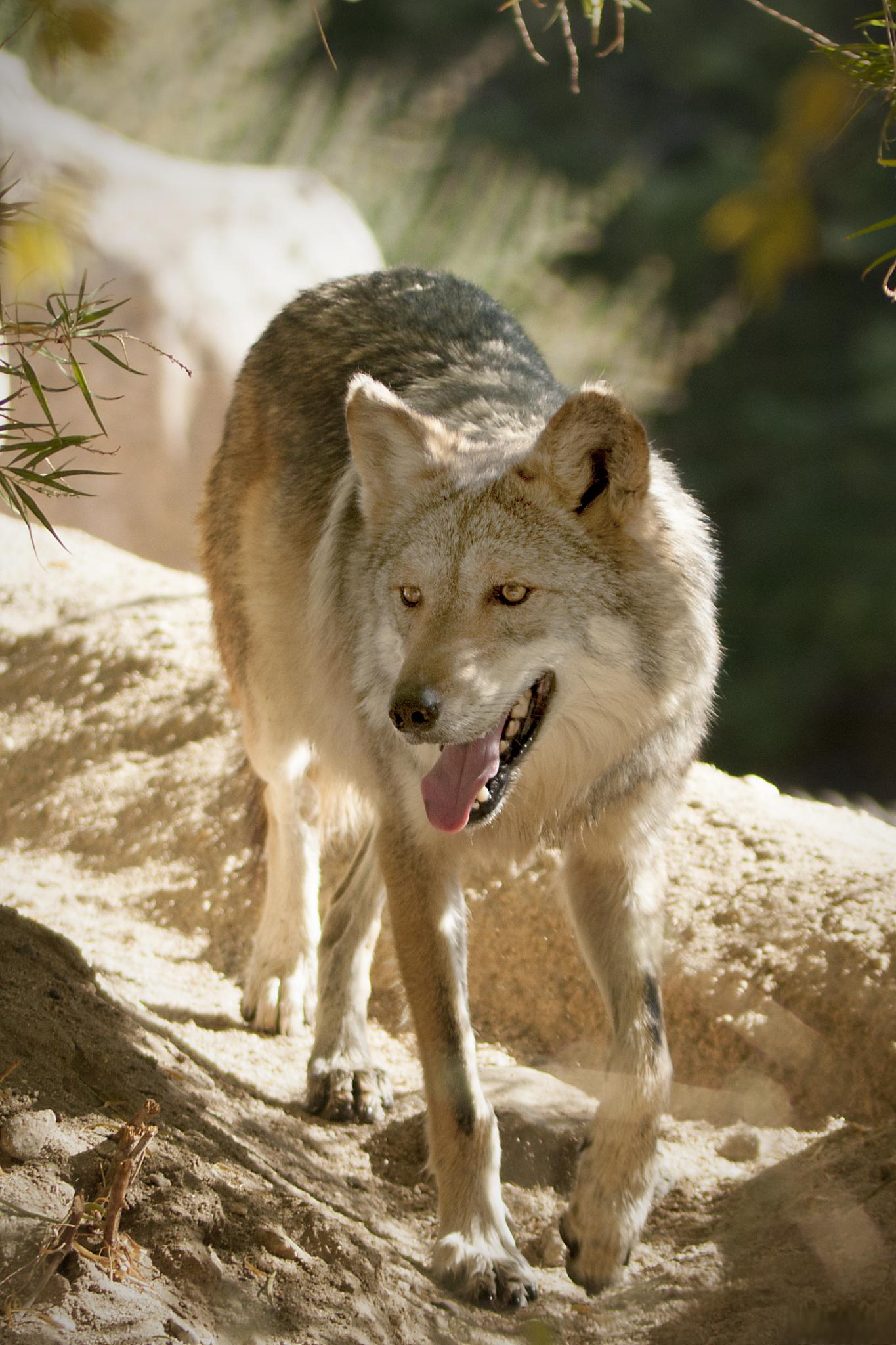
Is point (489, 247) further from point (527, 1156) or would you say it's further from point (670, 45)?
point (527, 1156)

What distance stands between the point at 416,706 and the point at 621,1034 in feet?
3.78

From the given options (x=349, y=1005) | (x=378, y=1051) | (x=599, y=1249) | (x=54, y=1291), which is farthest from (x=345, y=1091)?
(x=54, y=1291)

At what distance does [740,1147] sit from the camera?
3641mm

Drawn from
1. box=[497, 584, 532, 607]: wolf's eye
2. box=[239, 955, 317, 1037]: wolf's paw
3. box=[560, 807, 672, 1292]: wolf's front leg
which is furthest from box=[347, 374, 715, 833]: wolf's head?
box=[239, 955, 317, 1037]: wolf's paw

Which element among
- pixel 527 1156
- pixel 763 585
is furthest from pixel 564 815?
pixel 763 585

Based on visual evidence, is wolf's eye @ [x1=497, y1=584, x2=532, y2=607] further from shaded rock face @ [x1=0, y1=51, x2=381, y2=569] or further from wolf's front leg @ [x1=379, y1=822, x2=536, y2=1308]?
shaded rock face @ [x1=0, y1=51, x2=381, y2=569]

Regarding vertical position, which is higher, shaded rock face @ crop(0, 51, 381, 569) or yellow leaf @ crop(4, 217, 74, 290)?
shaded rock face @ crop(0, 51, 381, 569)

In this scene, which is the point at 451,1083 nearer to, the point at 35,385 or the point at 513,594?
the point at 513,594

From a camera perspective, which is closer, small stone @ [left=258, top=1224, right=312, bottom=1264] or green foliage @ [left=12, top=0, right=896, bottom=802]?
small stone @ [left=258, top=1224, right=312, bottom=1264]

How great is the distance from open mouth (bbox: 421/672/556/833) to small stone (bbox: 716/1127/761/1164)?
1.48 meters

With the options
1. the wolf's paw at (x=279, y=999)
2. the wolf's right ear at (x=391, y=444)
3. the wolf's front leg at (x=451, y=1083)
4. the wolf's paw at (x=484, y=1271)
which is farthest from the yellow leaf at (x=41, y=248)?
the wolf's paw at (x=279, y=999)

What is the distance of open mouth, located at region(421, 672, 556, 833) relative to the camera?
2.91m

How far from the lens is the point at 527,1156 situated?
3420mm

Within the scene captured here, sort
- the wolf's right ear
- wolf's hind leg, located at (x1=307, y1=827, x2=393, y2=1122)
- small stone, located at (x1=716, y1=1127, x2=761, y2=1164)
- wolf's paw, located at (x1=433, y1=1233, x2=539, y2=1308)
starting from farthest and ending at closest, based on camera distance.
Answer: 1. wolf's hind leg, located at (x1=307, y1=827, x2=393, y2=1122)
2. small stone, located at (x1=716, y1=1127, x2=761, y2=1164)
3. the wolf's right ear
4. wolf's paw, located at (x1=433, y1=1233, x2=539, y2=1308)
